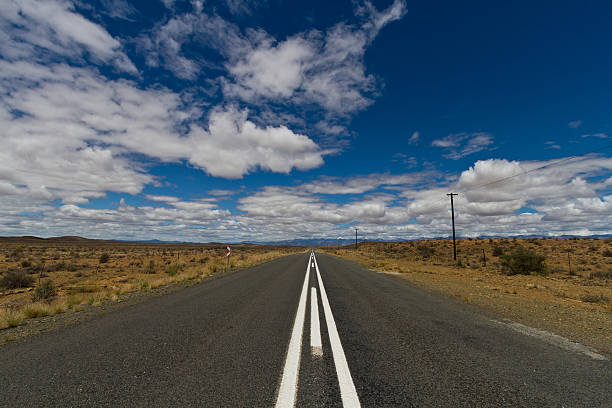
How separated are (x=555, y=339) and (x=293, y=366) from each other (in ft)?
16.1

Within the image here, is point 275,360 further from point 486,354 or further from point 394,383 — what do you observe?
point 486,354

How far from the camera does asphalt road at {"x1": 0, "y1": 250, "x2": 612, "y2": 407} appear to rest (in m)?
2.89

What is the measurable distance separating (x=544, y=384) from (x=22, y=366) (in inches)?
259

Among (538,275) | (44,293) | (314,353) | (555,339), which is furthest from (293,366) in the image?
(538,275)

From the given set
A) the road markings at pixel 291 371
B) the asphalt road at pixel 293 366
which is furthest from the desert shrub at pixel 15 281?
the road markings at pixel 291 371

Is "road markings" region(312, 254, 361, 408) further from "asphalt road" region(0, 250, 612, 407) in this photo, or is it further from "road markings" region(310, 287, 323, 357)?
"road markings" region(310, 287, 323, 357)

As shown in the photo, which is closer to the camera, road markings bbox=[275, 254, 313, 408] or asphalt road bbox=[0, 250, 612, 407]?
road markings bbox=[275, 254, 313, 408]

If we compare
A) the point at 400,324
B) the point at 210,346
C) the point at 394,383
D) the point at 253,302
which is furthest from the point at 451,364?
the point at 253,302

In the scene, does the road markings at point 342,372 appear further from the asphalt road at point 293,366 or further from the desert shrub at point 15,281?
the desert shrub at point 15,281

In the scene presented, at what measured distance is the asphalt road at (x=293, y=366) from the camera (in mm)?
2889

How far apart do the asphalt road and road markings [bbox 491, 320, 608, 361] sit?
0.72 feet

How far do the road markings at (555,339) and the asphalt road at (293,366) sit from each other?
0.22 metres

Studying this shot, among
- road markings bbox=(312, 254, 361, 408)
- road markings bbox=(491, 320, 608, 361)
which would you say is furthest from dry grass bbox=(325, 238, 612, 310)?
road markings bbox=(312, 254, 361, 408)

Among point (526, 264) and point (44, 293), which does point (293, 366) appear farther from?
point (526, 264)
